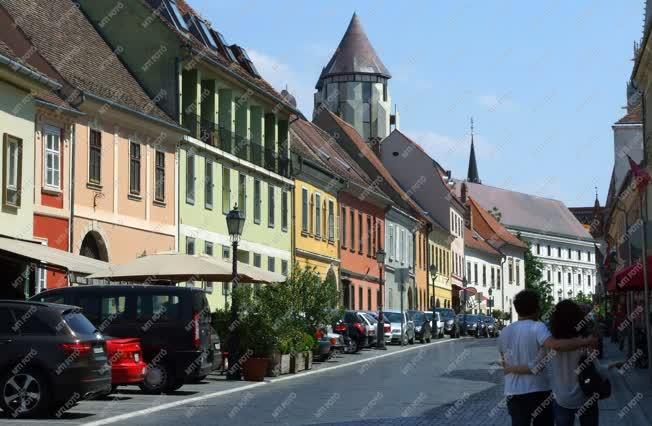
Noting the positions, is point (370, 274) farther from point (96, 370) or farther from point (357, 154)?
point (96, 370)

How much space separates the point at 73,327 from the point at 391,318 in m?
39.3

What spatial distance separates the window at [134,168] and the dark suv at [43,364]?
2137 cm

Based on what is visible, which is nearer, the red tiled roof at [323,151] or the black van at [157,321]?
the black van at [157,321]

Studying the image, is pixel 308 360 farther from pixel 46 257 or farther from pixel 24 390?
pixel 24 390

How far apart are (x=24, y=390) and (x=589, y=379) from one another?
9.68 meters

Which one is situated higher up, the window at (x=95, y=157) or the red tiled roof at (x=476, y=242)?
the red tiled roof at (x=476, y=242)

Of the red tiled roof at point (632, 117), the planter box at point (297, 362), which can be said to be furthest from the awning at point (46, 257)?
the red tiled roof at point (632, 117)

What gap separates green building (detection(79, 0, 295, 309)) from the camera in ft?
146

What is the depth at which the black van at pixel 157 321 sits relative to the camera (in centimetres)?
2342

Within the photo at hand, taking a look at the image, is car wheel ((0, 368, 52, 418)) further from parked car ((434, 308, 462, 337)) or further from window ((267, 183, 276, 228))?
parked car ((434, 308, 462, 337))

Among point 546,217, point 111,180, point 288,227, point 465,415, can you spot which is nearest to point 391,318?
point 288,227

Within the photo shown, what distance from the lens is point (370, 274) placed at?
7438 centimetres

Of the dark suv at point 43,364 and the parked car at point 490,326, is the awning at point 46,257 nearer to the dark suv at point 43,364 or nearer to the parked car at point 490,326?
the dark suv at point 43,364

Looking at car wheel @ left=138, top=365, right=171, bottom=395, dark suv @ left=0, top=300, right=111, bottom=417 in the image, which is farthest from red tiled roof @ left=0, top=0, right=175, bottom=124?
dark suv @ left=0, top=300, right=111, bottom=417
